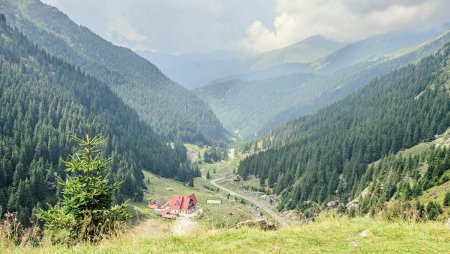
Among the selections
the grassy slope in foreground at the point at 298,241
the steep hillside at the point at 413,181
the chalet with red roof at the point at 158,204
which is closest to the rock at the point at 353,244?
the grassy slope in foreground at the point at 298,241

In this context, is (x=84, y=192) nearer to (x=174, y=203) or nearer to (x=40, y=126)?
(x=174, y=203)

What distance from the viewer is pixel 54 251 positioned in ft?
38.1

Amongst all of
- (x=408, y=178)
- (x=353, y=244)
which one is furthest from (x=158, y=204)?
(x=353, y=244)

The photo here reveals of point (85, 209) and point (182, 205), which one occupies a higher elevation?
point (85, 209)

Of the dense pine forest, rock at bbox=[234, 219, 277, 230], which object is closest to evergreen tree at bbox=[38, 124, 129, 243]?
rock at bbox=[234, 219, 277, 230]

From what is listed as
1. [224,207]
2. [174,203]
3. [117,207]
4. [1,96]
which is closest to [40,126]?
[1,96]

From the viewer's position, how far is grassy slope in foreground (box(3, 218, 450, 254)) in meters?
11.9

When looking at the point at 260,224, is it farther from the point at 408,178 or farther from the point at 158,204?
the point at 158,204

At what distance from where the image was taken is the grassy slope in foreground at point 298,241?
39.2 feet

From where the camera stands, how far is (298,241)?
1311 cm

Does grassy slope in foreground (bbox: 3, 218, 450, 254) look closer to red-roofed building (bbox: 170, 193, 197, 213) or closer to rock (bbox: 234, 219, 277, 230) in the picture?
rock (bbox: 234, 219, 277, 230)

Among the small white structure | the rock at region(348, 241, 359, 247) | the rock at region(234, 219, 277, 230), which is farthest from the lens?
the small white structure

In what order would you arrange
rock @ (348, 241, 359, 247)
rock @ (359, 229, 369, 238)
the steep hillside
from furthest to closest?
1. the steep hillside
2. rock @ (359, 229, 369, 238)
3. rock @ (348, 241, 359, 247)

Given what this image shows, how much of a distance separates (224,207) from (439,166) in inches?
2923
